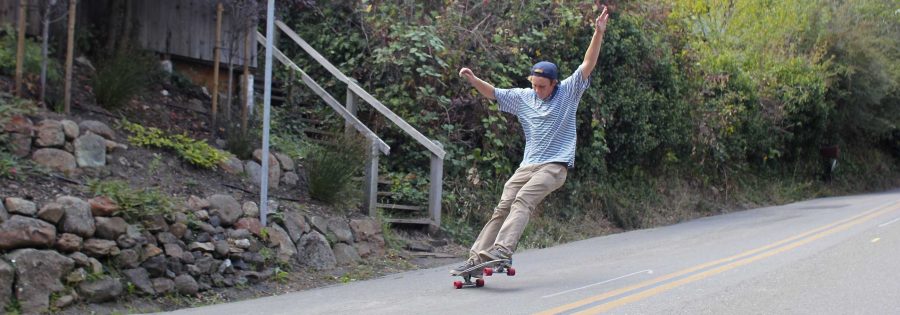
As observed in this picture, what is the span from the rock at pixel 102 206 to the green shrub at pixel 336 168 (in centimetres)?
297

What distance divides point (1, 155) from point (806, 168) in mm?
22267

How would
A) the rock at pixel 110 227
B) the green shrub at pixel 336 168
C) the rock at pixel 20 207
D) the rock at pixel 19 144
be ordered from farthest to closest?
the green shrub at pixel 336 168, the rock at pixel 19 144, the rock at pixel 110 227, the rock at pixel 20 207

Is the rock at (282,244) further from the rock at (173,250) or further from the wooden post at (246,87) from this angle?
the wooden post at (246,87)

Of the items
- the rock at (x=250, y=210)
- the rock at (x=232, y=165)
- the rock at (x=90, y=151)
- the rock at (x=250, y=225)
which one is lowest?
the rock at (x=250, y=225)

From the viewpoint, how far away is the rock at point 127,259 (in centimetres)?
812

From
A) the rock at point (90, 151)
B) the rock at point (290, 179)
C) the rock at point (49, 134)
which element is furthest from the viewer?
the rock at point (290, 179)

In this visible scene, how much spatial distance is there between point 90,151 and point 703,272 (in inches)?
229

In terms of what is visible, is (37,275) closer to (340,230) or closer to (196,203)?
(196,203)

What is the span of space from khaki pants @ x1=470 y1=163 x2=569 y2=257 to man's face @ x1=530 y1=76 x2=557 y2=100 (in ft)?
1.94

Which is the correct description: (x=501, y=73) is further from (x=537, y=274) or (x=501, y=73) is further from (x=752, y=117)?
(x=752, y=117)

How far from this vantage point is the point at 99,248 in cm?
796

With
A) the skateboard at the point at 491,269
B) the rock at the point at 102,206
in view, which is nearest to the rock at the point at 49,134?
the rock at the point at 102,206

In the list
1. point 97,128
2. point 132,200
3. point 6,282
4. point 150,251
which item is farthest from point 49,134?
point 6,282

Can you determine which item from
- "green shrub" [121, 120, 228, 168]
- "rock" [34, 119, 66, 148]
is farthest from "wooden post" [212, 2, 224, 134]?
"rock" [34, 119, 66, 148]
